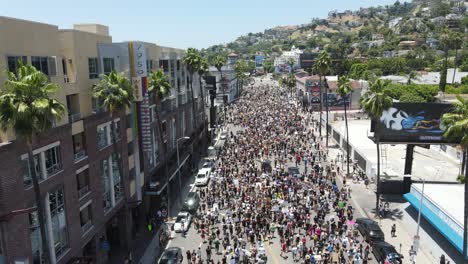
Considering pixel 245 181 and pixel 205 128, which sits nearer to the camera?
pixel 245 181

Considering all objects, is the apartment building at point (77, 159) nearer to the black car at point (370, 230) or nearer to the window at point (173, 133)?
the window at point (173, 133)

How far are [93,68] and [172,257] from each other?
48.1 feet

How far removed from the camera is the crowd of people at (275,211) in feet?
96.4


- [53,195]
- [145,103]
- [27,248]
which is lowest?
[27,248]

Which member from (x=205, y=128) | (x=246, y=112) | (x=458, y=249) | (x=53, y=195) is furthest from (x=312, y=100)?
(x=53, y=195)

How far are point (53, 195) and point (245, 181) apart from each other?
85.4ft

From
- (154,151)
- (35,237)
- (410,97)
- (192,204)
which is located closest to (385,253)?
(192,204)

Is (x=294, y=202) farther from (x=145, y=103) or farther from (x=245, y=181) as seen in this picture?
(x=145, y=103)

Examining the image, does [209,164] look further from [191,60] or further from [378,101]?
[378,101]

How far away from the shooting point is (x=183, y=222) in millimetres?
35031

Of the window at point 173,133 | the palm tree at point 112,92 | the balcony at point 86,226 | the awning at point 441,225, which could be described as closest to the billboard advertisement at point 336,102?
the window at point 173,133

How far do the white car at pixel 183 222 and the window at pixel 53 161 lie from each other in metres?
14.0

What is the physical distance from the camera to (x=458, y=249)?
26.2 metres

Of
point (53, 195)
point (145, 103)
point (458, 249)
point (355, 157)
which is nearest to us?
point (53, 195)
